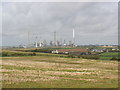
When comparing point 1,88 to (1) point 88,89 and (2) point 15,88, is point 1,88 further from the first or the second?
(1) point 88,89

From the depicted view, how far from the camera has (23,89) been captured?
65.9ft

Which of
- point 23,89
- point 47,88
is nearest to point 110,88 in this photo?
point 47,88

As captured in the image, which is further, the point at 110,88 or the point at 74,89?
the point at 110,88

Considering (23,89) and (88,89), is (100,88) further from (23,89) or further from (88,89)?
(23,89)

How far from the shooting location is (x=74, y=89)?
2084 cm

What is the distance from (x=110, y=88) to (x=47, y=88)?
26.3 feet

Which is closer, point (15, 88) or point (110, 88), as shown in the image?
point (15, 88)

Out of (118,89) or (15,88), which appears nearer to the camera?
(15,88)

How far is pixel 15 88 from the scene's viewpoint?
20.5 metres


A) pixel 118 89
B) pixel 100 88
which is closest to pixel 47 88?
pixel 100 88

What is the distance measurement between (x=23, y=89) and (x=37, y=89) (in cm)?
159

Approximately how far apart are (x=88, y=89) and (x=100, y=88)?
184 centimetres

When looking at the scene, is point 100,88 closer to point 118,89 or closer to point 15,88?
point 118,89

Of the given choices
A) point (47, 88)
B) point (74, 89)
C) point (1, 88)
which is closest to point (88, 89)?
point (74, 89)
